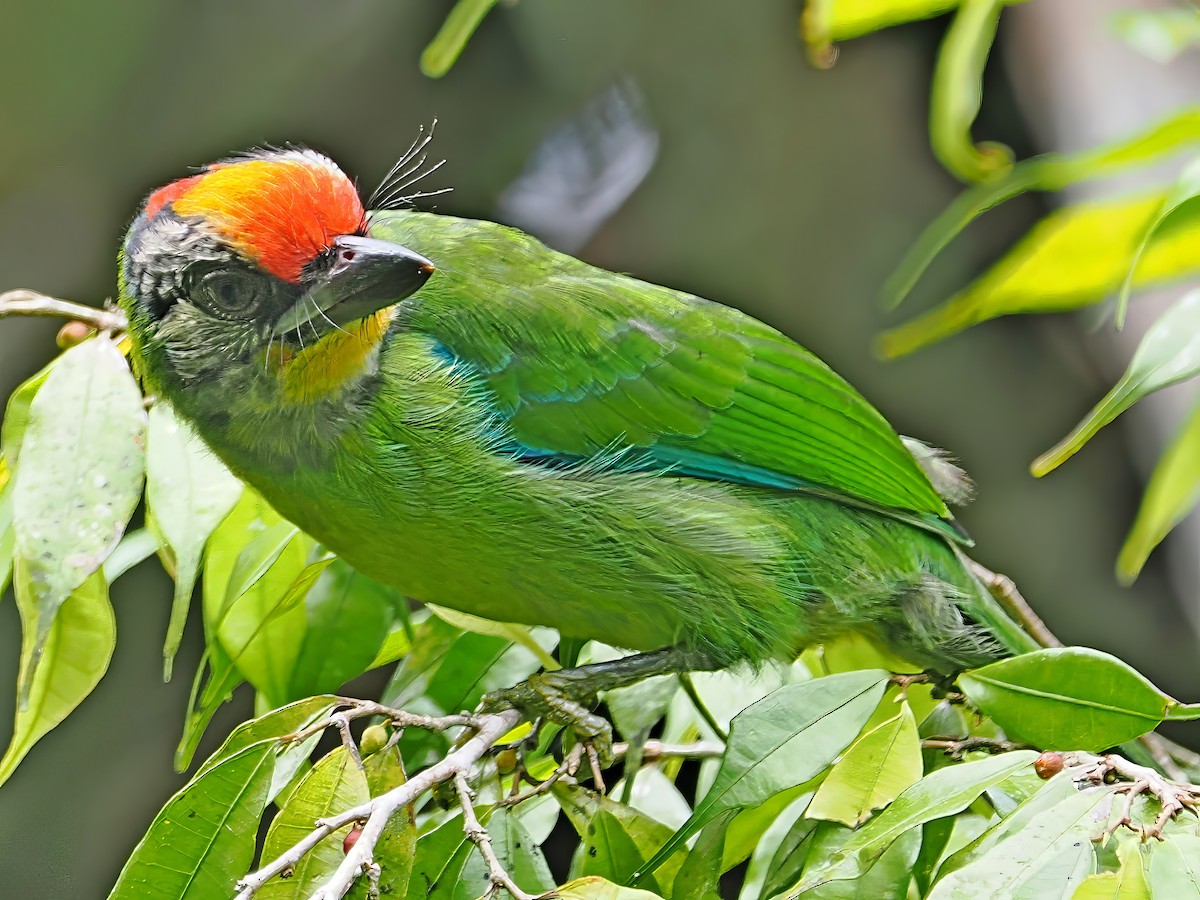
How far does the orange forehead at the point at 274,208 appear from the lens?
225cm

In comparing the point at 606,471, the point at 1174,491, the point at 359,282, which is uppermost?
the point at 359,282

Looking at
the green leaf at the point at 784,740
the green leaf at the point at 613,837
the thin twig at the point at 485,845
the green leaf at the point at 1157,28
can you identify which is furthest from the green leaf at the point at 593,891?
the green leaf at the point at 1157,28

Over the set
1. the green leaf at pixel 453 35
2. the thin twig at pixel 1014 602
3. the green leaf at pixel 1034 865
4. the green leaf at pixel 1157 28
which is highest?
the green leaf at pixel 453 35

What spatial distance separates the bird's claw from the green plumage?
0.64 ft

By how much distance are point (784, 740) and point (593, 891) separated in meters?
0.42

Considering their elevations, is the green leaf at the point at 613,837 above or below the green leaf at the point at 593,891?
below

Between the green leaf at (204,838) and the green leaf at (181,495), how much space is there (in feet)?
0.92

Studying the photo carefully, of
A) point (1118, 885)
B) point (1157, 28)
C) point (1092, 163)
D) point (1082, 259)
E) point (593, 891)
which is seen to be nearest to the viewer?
point (1118, 885)

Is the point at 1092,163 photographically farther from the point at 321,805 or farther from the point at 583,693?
the point at 321,805

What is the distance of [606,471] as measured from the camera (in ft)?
8.39

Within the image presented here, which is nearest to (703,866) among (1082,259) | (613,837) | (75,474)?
(613,837)

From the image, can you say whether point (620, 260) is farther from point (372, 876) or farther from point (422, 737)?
point (372, 876)

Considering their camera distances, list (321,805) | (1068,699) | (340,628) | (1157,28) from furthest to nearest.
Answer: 1. (1157,28)
2. (340,628)
3. (1068,699)
4. (321,805)

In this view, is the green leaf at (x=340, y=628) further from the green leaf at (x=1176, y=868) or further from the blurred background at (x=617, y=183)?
the blurred background at (x=617, y=183)
